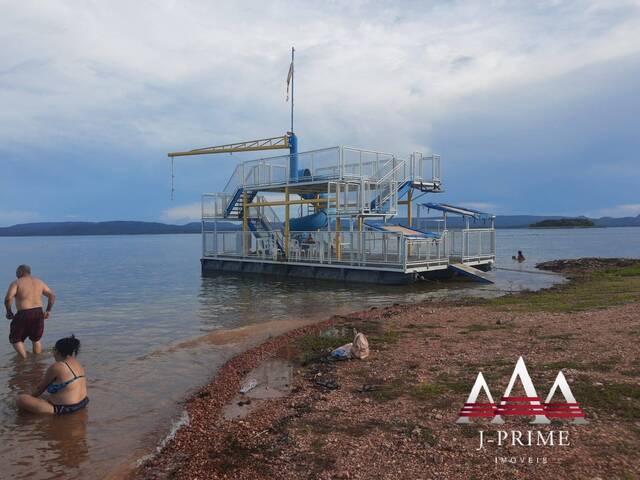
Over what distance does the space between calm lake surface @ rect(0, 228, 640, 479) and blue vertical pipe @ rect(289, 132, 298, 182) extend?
20.9ft

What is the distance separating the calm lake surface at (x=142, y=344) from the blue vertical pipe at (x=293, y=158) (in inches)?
251

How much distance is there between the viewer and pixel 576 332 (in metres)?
10.4

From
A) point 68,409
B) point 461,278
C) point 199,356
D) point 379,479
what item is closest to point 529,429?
point 379,479

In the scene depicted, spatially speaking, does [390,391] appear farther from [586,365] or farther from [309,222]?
[309,222]

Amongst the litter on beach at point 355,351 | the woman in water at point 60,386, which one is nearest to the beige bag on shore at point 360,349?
the litter on beach at point 355,351

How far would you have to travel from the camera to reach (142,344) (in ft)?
45.3

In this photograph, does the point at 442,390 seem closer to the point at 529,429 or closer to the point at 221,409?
the point at 529,429

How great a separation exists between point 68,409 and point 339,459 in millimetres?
4701

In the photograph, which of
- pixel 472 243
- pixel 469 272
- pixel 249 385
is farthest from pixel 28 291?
pixel 472 243

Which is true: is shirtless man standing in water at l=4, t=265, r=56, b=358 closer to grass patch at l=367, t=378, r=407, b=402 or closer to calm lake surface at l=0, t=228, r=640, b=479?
calm lake surface at l=0, t=228, r=640, b=479

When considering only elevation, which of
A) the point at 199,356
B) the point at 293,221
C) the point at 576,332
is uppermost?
the point at 293,221

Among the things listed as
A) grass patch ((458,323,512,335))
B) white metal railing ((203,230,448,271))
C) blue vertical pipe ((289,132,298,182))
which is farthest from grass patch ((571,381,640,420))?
blue vertical pipe ((289,132,298,182))

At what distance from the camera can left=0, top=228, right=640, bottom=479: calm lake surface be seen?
22.0 ft

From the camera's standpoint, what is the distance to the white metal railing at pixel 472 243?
28.2 metres
